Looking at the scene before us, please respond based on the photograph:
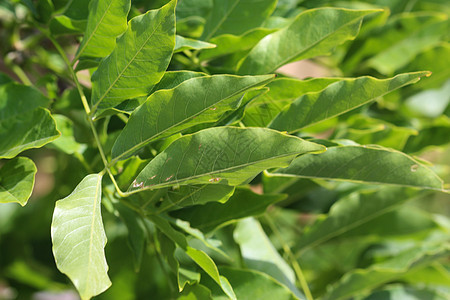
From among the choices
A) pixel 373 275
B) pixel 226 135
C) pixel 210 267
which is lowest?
pixel 373 275

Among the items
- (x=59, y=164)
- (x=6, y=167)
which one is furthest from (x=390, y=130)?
(x=59, y=164)

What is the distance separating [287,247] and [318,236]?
38 mm

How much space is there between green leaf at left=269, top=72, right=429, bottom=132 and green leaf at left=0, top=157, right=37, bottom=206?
0.19 metres

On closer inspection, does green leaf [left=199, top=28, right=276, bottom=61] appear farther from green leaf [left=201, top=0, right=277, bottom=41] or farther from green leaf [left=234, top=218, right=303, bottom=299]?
green leaf [left=234, top=218, right=303, bottom=299]

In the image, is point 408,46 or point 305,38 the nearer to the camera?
point 305,38

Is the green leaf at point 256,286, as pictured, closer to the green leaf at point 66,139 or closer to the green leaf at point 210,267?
the green leaf at point 210,267

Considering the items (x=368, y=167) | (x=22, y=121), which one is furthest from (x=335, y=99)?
(x=22, y=121)

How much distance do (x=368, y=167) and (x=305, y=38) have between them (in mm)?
120

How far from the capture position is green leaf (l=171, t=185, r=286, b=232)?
0.40 meters

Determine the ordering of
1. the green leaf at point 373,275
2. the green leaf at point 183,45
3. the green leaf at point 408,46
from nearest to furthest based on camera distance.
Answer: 1. the green leaf at point 183,45
2. the green leaf at point 373,275
3. the green leaf at point 408,46

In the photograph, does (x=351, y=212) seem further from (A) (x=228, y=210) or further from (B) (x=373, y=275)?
(A) (x=228, y=210)

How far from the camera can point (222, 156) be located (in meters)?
0.29

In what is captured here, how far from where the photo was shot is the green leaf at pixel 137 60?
307 millimetres

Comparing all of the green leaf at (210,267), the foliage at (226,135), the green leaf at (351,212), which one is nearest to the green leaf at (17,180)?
the foliage at (226,135)
